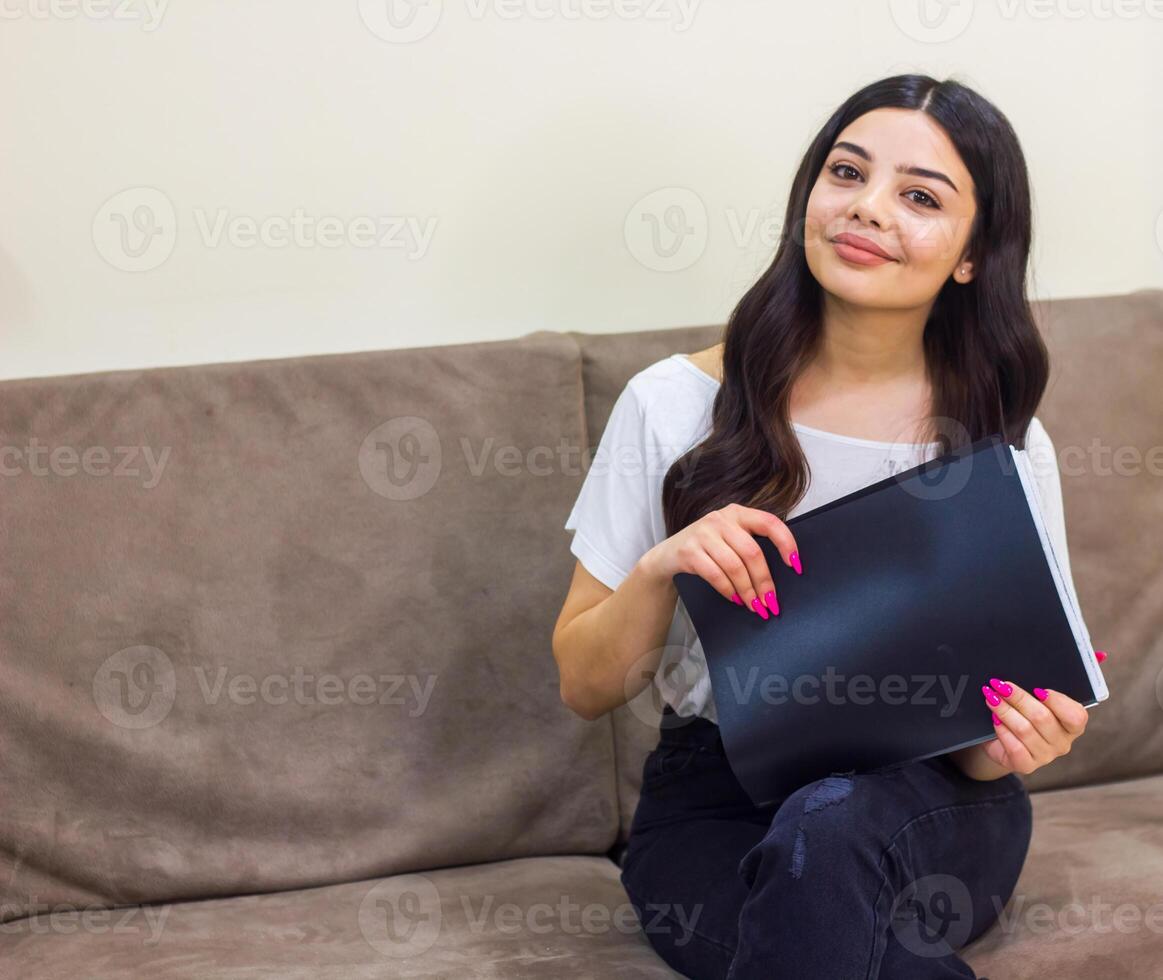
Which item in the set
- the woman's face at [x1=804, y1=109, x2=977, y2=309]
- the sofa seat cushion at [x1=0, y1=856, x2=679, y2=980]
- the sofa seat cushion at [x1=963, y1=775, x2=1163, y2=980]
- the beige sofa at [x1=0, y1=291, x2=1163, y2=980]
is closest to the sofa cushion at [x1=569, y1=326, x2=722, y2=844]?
the beige sofa at [x1=0, y1=291, x2=1163, y2=980]

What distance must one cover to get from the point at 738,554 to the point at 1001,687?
0.78 ft

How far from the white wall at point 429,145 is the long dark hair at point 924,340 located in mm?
352

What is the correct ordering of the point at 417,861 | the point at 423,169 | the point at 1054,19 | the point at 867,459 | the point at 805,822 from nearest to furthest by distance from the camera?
the point at 805,822, the point at 867,459, the point at 417,861, the point at 423,169, the point at 1054,19

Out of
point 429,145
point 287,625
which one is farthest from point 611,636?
point 429,145

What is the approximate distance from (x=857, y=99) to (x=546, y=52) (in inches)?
17.6

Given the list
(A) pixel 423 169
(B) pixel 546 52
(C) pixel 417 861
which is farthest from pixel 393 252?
(C) pixel 417 861

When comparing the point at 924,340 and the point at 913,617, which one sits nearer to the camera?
the point at 913,617

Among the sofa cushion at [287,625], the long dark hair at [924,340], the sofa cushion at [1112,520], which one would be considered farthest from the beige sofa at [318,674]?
the long dark hair at [924,340]

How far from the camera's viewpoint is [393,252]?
5.11 ft

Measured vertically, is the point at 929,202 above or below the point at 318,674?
above

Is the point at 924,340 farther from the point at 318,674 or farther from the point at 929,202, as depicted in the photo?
the point at 318,674

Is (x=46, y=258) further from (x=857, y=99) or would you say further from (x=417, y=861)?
(x=857, y=99)

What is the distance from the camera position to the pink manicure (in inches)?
41.8

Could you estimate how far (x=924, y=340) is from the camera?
1361 millimetres
